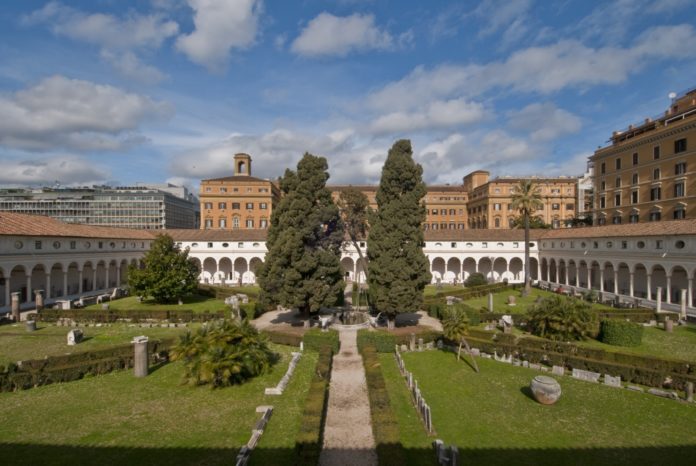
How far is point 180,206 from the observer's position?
138 meters

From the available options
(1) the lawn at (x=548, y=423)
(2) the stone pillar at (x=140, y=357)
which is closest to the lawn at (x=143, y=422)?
(2) the stone pillar at (x=140, y=357)

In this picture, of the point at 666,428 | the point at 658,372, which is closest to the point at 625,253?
the point at 658,372

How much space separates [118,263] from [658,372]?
55.2m

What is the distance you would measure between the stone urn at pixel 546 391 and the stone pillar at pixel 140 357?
18.7 meters

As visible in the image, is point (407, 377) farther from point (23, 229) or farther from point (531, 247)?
point (531, 247)

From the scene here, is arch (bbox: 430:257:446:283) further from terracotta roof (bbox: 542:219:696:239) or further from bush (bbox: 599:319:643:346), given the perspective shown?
bush (bbox: 599:319:643:346)

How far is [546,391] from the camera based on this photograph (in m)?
15.8

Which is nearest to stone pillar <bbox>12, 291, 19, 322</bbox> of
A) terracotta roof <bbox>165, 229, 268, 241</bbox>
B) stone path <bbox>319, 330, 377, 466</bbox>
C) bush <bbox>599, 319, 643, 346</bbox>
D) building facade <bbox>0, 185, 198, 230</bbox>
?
terracotta roof <bbox>165, 229, 268, 241</bbox>

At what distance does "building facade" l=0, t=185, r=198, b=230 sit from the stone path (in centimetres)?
11846

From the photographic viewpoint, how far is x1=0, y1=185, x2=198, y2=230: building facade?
120m

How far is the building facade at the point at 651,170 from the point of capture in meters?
45.2

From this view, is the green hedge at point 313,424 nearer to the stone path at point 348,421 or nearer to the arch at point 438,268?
the stone path at point 348,421

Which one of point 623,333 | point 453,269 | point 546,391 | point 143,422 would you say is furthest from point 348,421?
point 453,269

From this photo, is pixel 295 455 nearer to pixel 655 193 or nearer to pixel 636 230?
pixel 636 230
